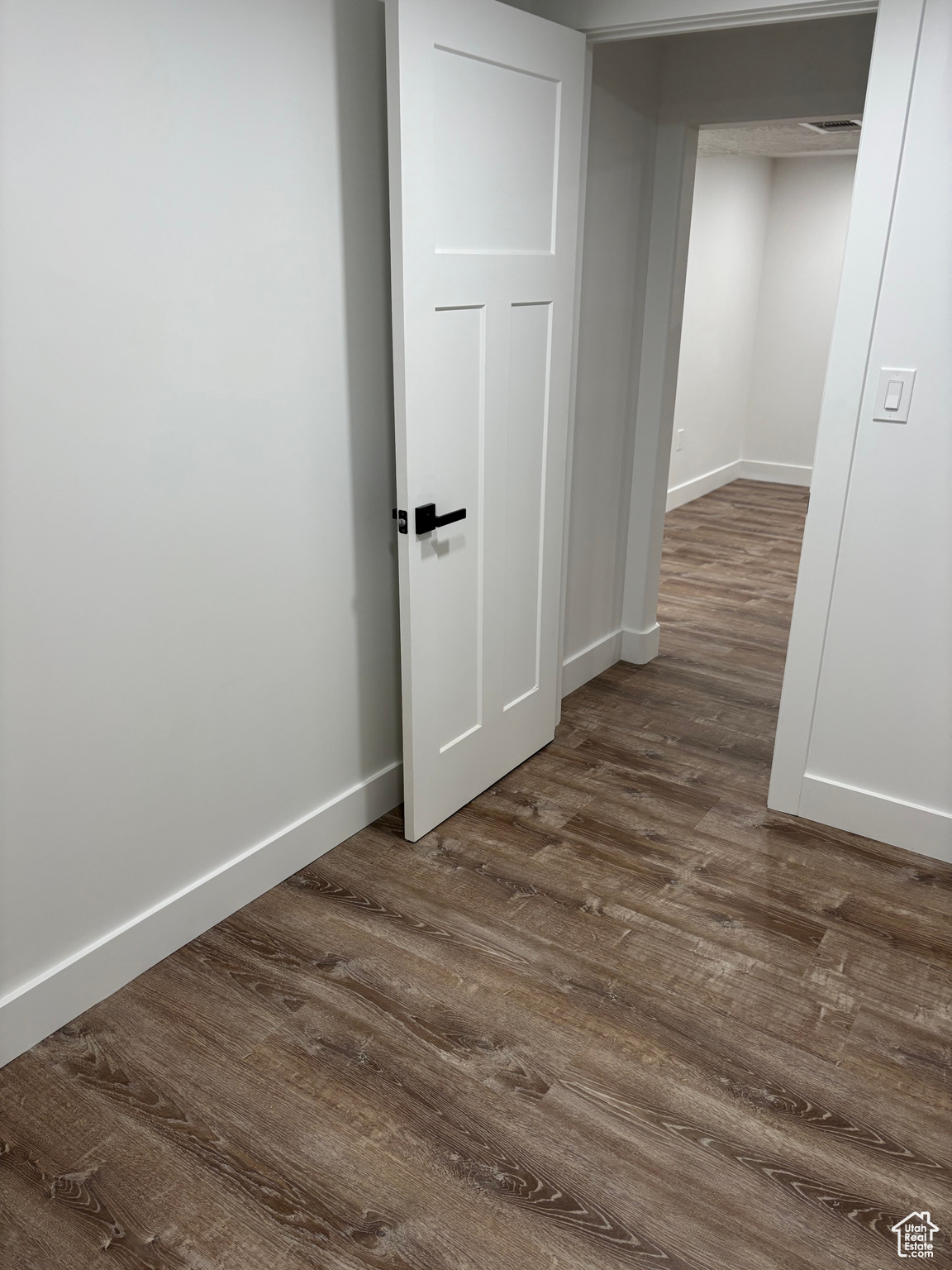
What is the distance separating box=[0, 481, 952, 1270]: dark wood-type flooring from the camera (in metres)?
1.52

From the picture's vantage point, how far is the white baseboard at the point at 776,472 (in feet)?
23.6

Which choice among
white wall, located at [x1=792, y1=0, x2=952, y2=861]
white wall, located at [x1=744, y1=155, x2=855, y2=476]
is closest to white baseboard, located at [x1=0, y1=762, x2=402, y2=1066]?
white wall, located at [x1=792, y1=0, x2=952, y2=861]

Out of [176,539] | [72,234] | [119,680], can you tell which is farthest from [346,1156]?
[72,234]

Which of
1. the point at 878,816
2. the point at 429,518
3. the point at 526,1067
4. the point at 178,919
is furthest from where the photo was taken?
the point at 878,816

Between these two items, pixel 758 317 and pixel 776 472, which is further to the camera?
pixel 776 472

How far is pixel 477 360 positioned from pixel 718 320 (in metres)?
4.63

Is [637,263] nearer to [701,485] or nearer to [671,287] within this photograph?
[671,287]

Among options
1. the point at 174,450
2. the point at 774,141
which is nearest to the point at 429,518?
the point at 174,450

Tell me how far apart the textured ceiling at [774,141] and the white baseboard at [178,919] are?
148 inches

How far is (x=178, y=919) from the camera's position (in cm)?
208

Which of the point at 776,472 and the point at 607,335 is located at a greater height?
the point at 607,335

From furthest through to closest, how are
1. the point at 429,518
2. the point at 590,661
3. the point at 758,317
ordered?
1. the point at 758,317
2. the point at 590,661
3. the point at 429,518

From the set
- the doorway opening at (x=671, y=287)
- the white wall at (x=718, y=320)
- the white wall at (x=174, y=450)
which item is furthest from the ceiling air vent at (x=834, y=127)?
the white wall at (x=174, y=450)

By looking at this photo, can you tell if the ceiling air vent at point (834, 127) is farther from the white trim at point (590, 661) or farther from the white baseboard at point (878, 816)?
the white baseboard at point (878, 816)
